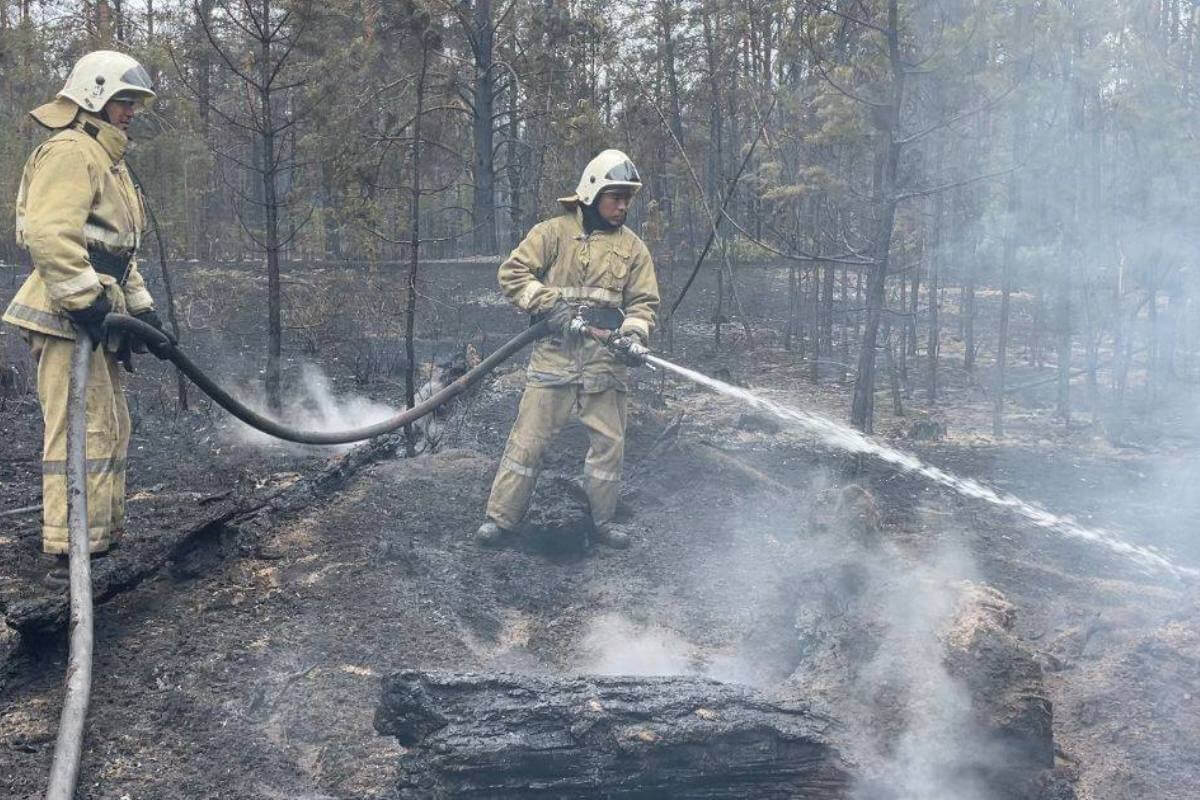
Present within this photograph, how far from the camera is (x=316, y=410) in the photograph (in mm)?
9859

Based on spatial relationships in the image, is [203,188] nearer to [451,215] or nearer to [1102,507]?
[451,215]

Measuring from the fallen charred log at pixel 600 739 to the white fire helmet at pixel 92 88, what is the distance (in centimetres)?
315

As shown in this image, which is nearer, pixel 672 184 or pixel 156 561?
pixel 156 561

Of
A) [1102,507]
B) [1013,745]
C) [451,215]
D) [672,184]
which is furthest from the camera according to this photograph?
[451,215]

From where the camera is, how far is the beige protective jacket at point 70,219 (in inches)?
179

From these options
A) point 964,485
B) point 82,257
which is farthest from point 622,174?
point 964,485

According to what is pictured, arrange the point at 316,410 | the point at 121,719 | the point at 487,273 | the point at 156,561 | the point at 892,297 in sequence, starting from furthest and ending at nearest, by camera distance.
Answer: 1. the point at 487,273
2. the point at 892,297
3. the point at 316,410
4. the point at 156,561
5. the point at 121,719

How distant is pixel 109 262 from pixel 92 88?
0.81 metres

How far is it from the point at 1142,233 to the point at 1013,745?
27.3 feet

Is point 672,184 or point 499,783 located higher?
point 672,184

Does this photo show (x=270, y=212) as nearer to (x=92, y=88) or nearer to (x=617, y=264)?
(x=92, y=88)

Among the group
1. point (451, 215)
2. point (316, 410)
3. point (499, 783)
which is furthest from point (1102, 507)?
point (451, 215)

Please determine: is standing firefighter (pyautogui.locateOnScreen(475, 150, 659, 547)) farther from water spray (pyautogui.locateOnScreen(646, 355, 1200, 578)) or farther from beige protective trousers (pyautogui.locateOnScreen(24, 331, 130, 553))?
beige protective trousers (pyautogui.locateOnScreen(24, 331, 130, 553))

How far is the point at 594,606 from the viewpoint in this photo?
5133 mm
